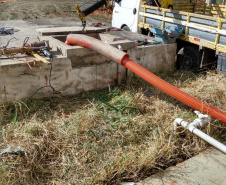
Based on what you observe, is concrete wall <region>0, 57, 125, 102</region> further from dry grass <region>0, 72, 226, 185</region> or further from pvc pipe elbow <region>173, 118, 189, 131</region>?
pvc pipe elbow <region>173, 118, 189, 131</region>

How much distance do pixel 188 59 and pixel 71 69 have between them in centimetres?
334

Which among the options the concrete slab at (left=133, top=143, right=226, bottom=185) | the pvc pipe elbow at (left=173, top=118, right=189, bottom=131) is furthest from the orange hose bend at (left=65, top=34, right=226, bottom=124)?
the concrete slab at (left=133, top=143, right=226, bottom=185)

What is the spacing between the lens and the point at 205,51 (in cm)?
675

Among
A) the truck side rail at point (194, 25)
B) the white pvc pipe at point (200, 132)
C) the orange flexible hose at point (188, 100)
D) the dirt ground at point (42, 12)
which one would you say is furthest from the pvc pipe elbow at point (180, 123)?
the dirt ground at point (42, 12)

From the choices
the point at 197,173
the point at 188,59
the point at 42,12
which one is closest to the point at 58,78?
the point at 197,173

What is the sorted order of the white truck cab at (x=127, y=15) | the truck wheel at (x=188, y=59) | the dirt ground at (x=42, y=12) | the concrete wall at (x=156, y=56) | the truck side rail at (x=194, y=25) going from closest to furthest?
the truck side rail at (x=194, y=25) < the concrete wall at (x=156, y=56) < the truck wheel at (x=188, y=59) < the white truck cab at (x=127, y=15) < the dirt ground at (x=42, y=12)

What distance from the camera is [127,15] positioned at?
31.8 ft

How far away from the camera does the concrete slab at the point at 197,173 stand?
350 centimetres

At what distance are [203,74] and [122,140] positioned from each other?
3608 mm

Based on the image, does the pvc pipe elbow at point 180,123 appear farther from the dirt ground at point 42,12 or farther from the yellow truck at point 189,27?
the dirt ground at point 42,12

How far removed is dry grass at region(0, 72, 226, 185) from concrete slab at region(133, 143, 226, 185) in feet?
0.49

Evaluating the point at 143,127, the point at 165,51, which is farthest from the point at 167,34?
the point at 143,127

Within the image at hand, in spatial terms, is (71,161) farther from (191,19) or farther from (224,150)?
(191,19)

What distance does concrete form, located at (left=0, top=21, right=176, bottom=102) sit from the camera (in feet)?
16.4
